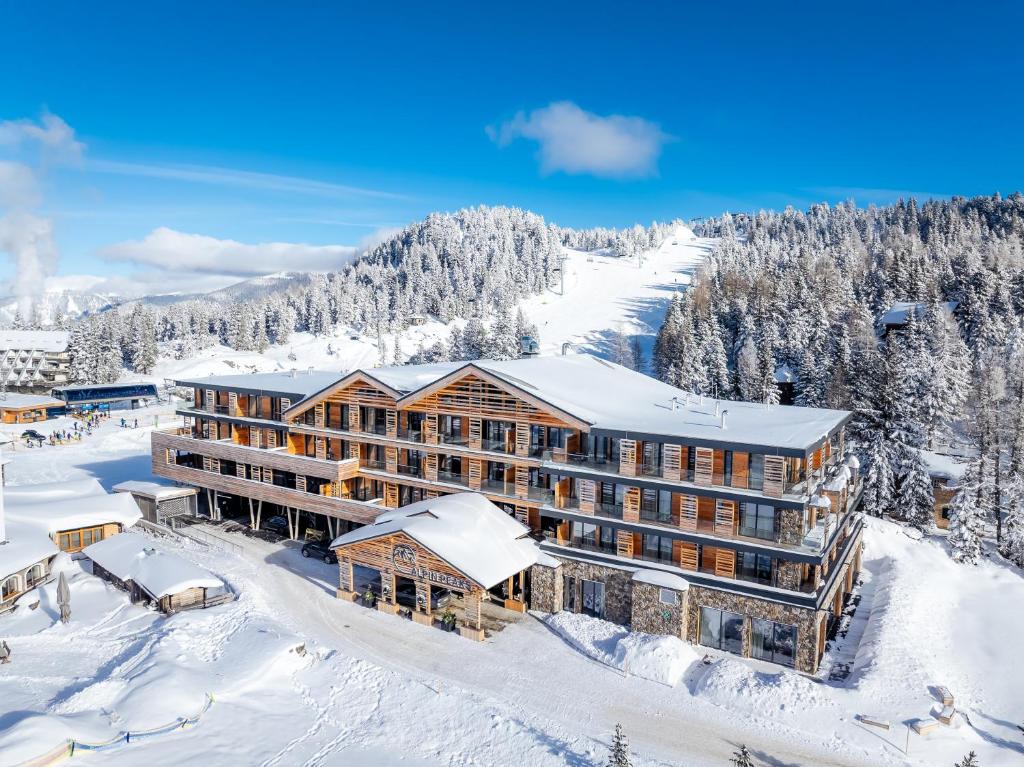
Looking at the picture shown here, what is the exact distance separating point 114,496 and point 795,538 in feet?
Result: 122

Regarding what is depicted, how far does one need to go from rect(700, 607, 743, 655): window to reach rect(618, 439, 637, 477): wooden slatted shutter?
616 centimetres

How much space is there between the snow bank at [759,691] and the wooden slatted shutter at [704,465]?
6890mm

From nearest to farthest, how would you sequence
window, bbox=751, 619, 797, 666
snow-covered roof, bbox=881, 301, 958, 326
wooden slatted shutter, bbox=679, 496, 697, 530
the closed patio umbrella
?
window, bbox=751, 619, 797, 666, wooden slatted shutter, bbox=679, 496, 697, 530, the closed patio umbrella, snow-covered roof, bbox=881, 301, 958, 326

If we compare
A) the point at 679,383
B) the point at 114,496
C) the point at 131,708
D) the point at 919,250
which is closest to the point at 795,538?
the point at 131,708

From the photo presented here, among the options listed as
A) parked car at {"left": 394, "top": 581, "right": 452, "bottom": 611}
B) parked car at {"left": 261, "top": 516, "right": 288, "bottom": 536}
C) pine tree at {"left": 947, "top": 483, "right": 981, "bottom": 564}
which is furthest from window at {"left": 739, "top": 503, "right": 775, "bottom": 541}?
parked car at {"left": 261, "top": 516, "right": 288, "bottom": 536}

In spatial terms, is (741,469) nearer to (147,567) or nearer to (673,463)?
(673,463)

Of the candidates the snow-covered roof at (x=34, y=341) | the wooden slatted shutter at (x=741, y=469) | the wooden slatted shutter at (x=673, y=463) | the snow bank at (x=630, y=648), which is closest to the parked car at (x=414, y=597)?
the snow bank at (x=630, y=648)

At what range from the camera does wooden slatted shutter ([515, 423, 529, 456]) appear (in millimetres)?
31031

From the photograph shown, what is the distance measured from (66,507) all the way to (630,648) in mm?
32047

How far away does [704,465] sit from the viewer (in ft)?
86.0

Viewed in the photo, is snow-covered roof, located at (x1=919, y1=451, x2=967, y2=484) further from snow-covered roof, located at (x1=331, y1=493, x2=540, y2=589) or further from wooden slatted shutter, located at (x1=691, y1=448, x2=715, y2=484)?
snow-covered roof, located at (x1=331, y1=493, x2=540, y2=589)

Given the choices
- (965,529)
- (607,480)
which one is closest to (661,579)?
(607,480)

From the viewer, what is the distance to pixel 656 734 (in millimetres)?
20359

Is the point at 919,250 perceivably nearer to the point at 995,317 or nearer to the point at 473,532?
the point at 995,317
